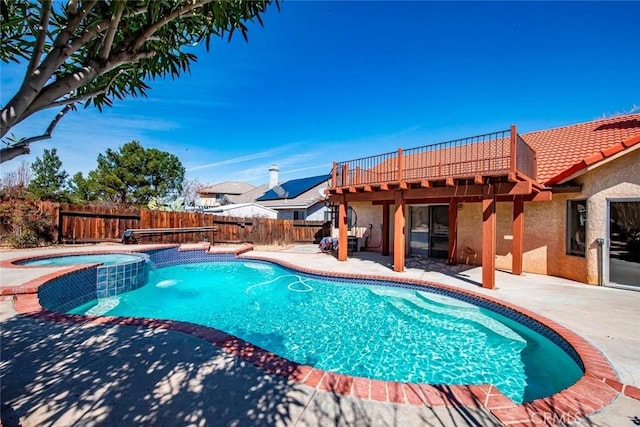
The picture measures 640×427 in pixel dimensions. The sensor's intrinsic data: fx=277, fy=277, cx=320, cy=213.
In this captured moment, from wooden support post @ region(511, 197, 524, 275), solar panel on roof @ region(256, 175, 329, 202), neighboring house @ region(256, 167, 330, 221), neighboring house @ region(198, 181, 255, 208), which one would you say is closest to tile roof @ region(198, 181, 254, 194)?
neighboring house @ region(198, 181, 255, 208)

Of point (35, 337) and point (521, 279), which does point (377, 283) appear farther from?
point (35, 337)

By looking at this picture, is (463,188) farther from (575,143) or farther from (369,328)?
(575,143)

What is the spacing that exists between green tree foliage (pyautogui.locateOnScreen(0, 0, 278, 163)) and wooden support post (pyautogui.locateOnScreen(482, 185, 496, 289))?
7.46 m

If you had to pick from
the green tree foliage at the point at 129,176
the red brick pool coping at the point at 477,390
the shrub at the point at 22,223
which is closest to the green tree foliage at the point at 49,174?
the green tree foliage at the point at 129,176

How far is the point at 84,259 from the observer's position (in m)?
10.6

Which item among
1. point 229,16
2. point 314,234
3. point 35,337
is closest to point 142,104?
point 314,234

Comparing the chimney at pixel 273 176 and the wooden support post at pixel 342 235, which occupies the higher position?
the chimney at pixel 273 176

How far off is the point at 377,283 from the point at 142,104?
1660 cm

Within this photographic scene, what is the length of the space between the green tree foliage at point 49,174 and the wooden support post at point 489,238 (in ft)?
115

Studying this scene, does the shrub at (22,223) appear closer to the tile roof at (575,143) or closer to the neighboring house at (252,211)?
the neighboring house at (252,211)

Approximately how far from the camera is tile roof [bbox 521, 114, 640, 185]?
950 centimetres

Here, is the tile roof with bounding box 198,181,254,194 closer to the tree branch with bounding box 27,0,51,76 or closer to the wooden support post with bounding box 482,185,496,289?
the wooden support post with bounding box 482,185,496,289

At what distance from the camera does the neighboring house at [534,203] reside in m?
7.53

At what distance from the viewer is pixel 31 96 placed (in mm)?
1604
